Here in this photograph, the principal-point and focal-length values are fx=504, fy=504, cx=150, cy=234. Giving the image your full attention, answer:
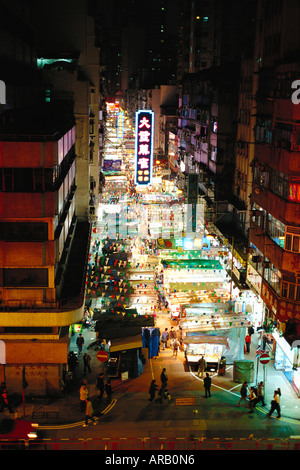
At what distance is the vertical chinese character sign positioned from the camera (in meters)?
42.2

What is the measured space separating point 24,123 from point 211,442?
17815mm

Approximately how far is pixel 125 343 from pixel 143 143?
22.3 m

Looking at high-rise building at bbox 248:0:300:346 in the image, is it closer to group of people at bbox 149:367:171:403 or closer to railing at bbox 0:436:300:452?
group of people at bbox 149:367:171:403

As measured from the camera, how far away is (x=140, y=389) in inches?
924

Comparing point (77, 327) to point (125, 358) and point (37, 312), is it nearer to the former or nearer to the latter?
point (125, 358)

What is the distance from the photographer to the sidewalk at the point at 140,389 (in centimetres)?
2094

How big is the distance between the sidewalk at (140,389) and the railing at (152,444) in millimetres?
1760

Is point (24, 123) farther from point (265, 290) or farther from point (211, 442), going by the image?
point (211, 442)

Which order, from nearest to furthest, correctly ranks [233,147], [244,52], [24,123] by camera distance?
[24,123] < [244,52] < [233,147]

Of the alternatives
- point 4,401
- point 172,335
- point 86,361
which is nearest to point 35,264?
point 4,401

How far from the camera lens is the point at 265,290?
27156 mm

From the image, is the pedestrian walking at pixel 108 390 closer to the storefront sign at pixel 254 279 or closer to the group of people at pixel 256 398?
the group of people at pixel 256 398

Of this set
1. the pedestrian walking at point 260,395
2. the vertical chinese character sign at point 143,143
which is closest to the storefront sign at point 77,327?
the pedestrian walking at point 260,395

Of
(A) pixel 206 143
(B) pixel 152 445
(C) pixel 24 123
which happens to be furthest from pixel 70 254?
(A) pixel 206 143
